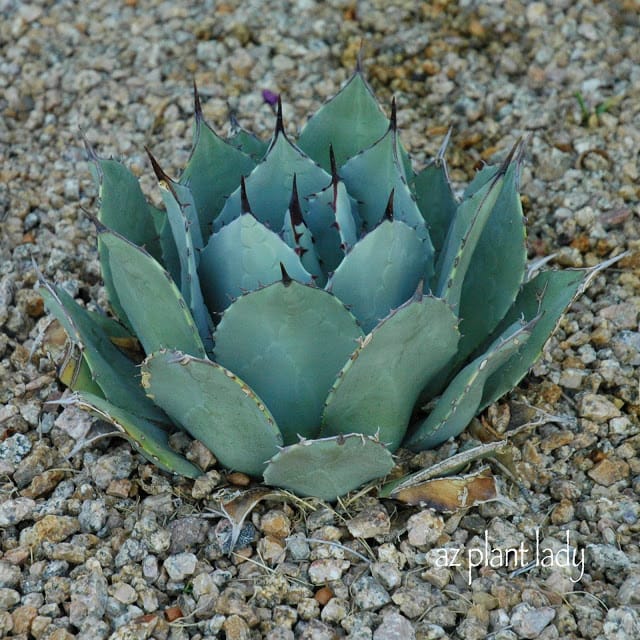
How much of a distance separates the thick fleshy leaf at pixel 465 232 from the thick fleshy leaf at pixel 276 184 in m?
0.27

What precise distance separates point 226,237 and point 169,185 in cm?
14

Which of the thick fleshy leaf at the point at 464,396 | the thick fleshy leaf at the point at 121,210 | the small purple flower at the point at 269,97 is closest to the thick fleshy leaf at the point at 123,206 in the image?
the thick fleshy leaf at the point at 121,210

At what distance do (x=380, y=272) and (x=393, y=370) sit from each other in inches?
7.2

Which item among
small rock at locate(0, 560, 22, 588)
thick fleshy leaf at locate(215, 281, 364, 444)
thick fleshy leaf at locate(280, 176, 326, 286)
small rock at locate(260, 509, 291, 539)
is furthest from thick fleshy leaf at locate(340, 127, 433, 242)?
small rock at locate(0, 560, 22, 588)

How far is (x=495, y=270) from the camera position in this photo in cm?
211

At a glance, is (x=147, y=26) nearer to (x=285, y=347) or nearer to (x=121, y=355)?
(x=121, y=355)

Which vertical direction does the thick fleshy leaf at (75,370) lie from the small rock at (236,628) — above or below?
above

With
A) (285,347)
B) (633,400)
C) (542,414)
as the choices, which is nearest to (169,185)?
(285,347)

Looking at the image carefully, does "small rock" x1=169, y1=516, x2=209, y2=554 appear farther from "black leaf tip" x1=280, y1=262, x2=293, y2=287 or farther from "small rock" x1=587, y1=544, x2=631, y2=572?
"small rock" x1=587, y1=544, x2=631, y2=572

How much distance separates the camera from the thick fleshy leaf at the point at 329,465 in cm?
178

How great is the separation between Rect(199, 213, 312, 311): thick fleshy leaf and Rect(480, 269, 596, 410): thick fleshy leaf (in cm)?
51

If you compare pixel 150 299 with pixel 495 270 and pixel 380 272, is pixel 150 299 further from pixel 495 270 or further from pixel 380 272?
pixel 495 270

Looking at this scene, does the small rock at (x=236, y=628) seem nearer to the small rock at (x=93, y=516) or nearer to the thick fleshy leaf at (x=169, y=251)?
the small rock at (x=93, y=516)

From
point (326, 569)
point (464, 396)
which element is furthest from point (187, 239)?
point (326, 569)
